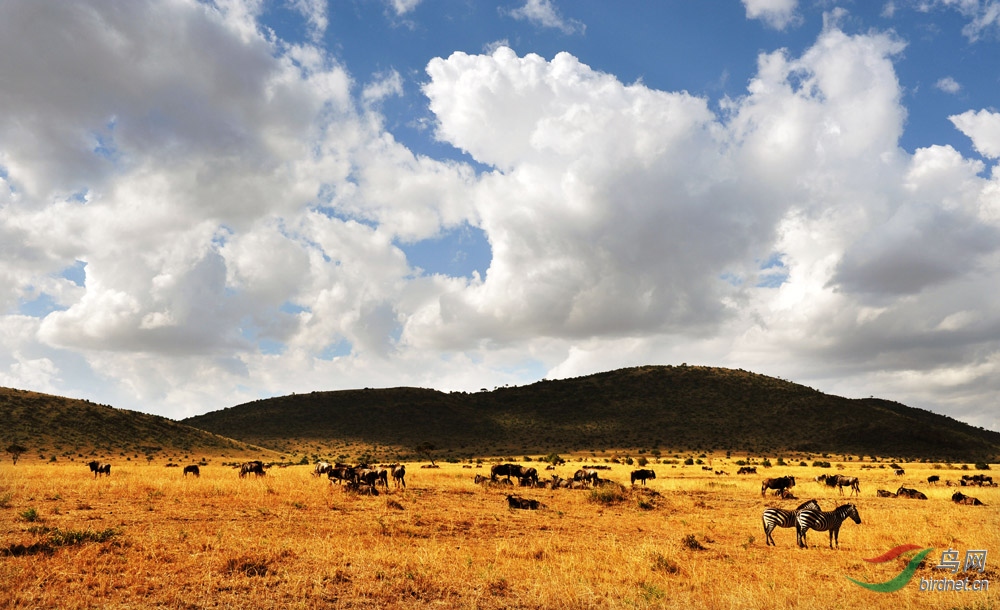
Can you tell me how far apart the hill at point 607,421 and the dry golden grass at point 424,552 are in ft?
225

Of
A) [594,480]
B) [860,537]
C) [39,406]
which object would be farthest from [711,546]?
[39,406]

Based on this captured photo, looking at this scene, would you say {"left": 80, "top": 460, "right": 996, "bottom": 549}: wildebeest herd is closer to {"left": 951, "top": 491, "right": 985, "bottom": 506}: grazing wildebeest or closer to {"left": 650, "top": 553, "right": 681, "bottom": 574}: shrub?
{"left": 951, "top": 491, "right": 985, "bottom": 506}: grazing wildebeest

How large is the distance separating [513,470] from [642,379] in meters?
113

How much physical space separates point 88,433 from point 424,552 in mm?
84823

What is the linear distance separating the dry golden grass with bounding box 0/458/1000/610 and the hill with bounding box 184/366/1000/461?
68704 mm

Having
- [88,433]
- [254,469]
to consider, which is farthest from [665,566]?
[88,433]

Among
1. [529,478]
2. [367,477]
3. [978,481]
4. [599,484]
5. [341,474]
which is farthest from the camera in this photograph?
[978,481]

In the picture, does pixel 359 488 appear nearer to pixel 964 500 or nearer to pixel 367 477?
pixel 367 477

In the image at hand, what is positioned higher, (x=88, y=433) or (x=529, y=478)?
(x=88, y=433)

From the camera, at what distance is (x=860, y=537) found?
19422 millimetres

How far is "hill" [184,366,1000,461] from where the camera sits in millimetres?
100562

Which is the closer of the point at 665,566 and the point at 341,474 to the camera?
the point at 665,566

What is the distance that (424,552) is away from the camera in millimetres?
15070

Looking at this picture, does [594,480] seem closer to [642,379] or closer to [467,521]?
[467,521]
